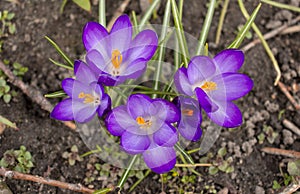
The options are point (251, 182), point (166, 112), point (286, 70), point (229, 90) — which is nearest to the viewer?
point (166, 112)

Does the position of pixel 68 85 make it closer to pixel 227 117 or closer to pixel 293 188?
pixel 227 117

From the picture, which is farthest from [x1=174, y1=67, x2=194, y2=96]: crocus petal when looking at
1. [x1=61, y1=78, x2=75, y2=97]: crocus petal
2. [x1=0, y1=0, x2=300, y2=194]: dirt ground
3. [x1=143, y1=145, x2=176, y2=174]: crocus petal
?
[x1=0, y1=0, x2=300, y2=194]: dirt ground

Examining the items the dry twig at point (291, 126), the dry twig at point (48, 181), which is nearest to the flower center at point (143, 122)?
the dry twig at point (48, 181)

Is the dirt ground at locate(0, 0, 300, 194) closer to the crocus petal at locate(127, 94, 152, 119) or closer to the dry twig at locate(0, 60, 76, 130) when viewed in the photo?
the dry twig at locate(0, 60, 76, 130)

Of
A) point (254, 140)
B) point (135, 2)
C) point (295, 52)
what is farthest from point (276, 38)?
point (135, 2)

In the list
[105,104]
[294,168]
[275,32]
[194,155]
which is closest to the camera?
[105,104]

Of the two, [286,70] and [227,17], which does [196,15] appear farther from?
[286,70]

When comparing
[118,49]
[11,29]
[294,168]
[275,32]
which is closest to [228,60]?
[118,49]
